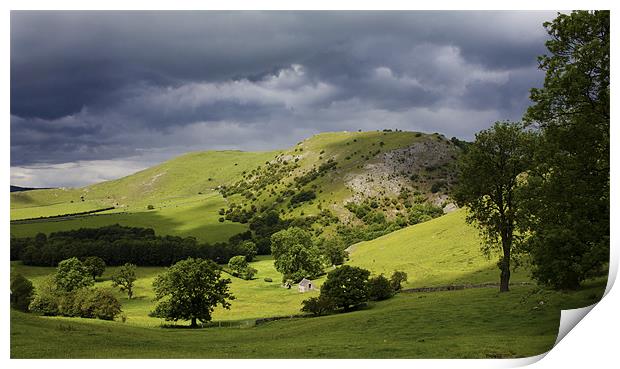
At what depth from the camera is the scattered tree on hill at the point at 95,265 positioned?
66.1m

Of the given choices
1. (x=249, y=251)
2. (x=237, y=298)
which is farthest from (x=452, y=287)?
(x=249, y=251)

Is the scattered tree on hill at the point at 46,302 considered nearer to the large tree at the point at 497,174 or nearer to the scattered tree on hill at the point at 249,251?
the large tree at the point at 497,174

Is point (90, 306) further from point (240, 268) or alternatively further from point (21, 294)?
point (240, 268)

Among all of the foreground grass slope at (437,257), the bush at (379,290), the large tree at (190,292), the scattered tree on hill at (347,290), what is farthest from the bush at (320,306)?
the foreground grass slope at (437,257)

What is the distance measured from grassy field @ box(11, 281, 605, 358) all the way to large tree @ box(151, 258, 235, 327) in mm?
13333

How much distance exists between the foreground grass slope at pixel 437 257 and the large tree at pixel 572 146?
72.7ft

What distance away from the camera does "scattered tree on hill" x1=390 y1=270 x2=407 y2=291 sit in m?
57.1

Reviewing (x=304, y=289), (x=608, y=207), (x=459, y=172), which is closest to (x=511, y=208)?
(x=459, y=172)

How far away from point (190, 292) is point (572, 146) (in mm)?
41016

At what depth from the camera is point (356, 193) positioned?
200 meters

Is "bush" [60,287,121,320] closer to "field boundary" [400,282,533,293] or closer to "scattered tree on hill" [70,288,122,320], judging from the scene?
"scattered tree on hill" [70,288,122,320]

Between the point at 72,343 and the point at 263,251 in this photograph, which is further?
the point at 263,251

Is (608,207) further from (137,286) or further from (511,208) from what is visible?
(137,286)
